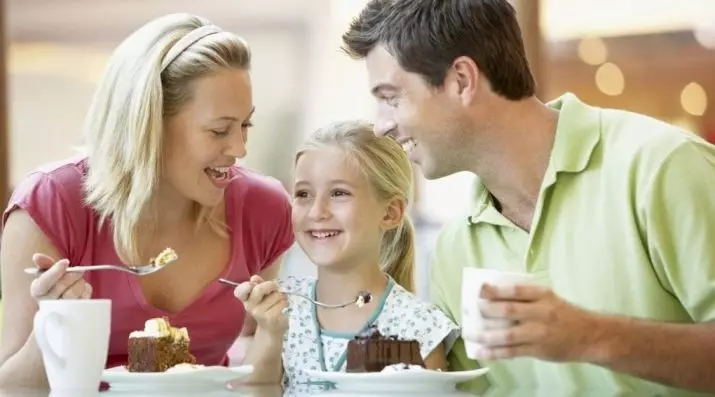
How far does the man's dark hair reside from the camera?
1.93 metres

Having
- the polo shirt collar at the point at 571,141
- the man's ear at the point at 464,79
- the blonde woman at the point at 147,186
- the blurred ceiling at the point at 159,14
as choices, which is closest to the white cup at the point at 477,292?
the polo shirt collar at the point at 571,141

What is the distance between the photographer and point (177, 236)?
2.36m

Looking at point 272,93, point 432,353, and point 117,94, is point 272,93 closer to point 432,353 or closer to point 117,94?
point 117,94

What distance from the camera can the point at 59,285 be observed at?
5.98 feet

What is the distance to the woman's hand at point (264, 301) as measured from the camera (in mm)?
1927

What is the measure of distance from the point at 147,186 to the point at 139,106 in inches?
5.5

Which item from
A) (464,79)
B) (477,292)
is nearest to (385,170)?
(464,79)

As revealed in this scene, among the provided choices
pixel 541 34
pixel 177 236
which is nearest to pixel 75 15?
pixel 541 34

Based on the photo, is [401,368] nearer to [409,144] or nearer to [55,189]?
[409,144]

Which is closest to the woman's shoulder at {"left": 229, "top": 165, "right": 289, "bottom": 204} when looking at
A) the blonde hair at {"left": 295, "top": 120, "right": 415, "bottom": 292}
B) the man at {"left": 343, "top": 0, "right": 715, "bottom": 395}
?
the blonde hair at {"left": 295, "top": 120, "right": 415, "bottom": 292}

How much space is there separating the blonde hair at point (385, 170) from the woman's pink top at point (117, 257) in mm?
253

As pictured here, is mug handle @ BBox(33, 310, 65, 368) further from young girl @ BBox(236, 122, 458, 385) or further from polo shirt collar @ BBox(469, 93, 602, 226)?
polo shirt collar @ BBox(469, 93, 602, 226)

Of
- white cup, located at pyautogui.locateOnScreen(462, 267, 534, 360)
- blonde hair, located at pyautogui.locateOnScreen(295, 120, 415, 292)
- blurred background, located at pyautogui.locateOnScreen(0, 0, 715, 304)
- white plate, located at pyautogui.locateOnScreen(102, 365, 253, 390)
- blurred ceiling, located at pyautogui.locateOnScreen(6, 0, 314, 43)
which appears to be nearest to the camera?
white cup, located at pyautogui.locateOnScreen(462, 267, 534, 360)

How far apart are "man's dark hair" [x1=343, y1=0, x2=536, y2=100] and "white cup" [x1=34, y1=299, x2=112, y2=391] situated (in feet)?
2.10
